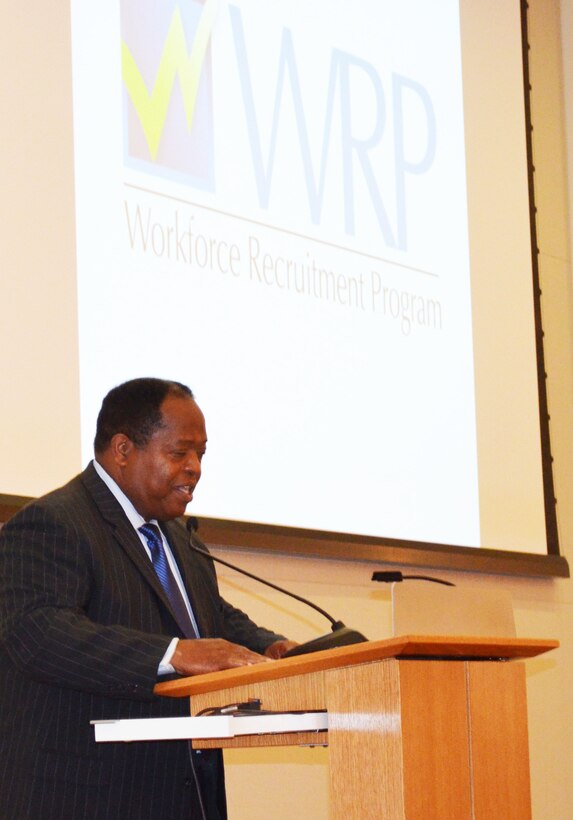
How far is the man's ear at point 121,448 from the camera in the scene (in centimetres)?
A: 282

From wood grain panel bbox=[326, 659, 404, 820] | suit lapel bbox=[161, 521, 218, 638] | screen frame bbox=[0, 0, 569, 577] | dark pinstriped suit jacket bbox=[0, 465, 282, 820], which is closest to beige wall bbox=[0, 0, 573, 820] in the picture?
screen frame bbox=[0, 0, 569, 577]

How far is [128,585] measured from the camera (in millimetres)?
2637

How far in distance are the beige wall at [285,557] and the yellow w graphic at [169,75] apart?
0.77 ft

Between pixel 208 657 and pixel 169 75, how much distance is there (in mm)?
2242

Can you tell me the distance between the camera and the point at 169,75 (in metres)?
4.00

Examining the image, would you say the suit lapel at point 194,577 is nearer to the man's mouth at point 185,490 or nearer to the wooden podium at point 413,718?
the man's mouth at point 185,490

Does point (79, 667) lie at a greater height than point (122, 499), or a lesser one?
lesser

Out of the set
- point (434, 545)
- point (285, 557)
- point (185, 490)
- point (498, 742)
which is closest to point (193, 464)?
point (185, 490)

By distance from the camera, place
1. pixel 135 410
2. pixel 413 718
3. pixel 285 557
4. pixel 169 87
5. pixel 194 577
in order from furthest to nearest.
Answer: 1. pixel 285 557
2. pixel 169 87
3. pixel 194 577
4. pixel 135 410
5. pixel 413 718

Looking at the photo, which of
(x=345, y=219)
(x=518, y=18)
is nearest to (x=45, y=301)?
(x=345, y=219)

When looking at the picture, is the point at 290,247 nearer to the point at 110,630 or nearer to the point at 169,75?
the point at 169,75

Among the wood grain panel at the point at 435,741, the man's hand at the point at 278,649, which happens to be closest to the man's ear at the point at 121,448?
the man's hand at the point at 278,649

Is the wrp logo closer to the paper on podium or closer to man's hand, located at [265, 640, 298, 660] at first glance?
man's hand, located at [265, 640, 298, 660]

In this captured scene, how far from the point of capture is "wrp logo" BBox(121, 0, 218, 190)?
3.89 m
